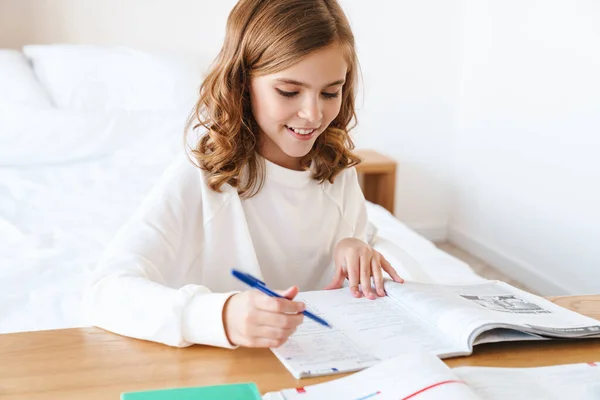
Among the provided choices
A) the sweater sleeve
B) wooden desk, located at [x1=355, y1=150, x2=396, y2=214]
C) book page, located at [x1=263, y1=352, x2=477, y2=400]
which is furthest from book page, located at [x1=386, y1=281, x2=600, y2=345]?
wooden desk, located at [x1=355, y1=150, x2=396, y2=214]

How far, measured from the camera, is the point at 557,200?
2.68 meters

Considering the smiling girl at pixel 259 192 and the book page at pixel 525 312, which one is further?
the smiling girl at pixel 259 192

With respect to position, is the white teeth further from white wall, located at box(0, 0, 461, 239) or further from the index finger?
white wall, located at box(0, 0, 461, 239)

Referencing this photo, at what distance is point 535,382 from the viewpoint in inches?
30.4

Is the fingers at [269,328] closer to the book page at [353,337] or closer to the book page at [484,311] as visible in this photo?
the book page at [353,337]

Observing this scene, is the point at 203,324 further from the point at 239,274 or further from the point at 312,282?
the point at 312,282

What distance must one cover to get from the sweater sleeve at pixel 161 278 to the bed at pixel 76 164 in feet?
1.34

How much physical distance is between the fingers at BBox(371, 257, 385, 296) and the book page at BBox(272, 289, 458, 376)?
2cm

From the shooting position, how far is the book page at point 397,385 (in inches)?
27.4

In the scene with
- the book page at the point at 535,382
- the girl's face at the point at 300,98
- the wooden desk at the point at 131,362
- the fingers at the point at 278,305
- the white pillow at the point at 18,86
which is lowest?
the wooden desk at the point at 131,362

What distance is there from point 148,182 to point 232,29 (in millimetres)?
1071

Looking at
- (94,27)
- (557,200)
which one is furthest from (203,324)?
(94,27)

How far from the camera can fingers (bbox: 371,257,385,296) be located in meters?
1.02

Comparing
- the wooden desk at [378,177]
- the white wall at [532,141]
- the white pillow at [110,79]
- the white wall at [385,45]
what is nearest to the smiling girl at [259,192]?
the white pillow at [110,79]
